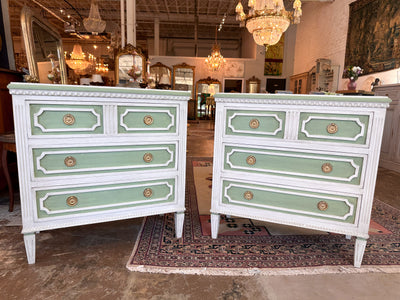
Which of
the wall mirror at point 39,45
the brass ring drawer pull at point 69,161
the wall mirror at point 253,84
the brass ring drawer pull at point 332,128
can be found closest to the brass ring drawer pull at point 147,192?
the brass ring drawer pull at point 69,161

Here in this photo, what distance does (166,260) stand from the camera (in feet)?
6.04

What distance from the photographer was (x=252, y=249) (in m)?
2.04

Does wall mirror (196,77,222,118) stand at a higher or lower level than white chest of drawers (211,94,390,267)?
higher

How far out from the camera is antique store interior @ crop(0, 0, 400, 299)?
159 centimetres

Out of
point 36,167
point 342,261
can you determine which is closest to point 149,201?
point 36,167

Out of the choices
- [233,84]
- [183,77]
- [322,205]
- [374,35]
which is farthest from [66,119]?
[233,84]

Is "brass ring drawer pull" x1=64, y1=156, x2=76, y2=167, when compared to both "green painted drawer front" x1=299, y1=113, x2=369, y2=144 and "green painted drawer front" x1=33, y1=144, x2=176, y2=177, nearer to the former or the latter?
"green painted drawer front" x1=33, y1=144, x2=176, y2=177

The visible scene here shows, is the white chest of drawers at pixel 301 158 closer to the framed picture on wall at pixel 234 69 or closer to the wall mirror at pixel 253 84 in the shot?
the wall mirror at pixel 253 84

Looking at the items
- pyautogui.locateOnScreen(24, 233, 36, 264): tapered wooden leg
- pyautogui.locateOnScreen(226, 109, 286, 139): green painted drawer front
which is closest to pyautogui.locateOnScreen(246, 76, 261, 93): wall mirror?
pyautogui.locateOnScreen(226, 109, 286, 139): green painted drawer front

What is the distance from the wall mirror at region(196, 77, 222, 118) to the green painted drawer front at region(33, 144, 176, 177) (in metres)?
13.4

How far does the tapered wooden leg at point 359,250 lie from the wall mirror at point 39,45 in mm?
3218

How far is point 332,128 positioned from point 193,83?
46.1ft

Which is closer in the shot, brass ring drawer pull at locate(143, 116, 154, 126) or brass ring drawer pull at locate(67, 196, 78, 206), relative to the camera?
brass ring drawer pull at locate(67, 196, 78, 206)

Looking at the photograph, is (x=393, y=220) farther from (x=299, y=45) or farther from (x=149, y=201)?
(x=299, y=45)
